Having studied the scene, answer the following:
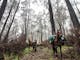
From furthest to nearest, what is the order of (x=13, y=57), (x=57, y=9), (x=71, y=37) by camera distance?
(x=57, y=9) < (x=13, y=57) < (x=71, y=37)

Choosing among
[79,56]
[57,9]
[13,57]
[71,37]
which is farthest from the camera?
[57,9]

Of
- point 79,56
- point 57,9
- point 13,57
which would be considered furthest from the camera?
point 57,9

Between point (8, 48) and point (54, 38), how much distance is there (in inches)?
98.2

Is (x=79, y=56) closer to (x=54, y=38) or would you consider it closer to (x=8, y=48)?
(x=54, y=38)

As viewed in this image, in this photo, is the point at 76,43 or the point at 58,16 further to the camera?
the point at 58,16

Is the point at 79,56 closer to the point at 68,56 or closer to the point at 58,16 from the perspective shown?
the point at 68,56

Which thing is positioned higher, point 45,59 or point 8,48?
point 8,48

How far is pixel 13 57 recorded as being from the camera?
9047mm

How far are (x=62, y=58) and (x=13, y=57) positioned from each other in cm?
248

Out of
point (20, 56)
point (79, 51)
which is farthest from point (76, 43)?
point (20, 56)

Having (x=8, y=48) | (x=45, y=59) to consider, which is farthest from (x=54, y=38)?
(x=8, y=48)

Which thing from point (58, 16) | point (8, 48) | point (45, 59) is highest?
point (58, 16)

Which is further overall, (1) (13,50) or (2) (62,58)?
(1) (13,50)

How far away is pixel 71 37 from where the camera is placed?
8328 mm
